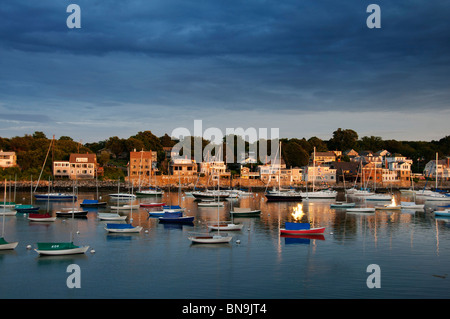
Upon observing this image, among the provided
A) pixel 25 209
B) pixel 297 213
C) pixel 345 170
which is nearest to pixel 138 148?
pixel 345 170

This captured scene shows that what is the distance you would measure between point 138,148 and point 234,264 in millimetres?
118699

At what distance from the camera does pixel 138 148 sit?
146625mm

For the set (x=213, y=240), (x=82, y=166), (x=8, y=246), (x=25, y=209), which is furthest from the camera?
(x=82, y=166)

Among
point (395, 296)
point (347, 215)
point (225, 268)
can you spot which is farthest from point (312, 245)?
point (347, 215)

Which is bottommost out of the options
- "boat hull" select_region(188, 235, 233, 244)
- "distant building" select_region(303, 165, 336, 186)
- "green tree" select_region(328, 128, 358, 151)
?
"boat hull" select_region(188, 235, 233, 244)

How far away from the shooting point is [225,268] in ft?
102

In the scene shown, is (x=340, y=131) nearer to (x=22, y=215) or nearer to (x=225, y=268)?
(x=22, y=215)

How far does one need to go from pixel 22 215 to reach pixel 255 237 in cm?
3429

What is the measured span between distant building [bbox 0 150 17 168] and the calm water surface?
261 feet

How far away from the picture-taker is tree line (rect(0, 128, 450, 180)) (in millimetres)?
121312

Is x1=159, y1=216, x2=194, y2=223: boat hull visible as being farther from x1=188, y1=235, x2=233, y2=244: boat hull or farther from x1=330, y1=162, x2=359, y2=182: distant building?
x1=330, y1=162, x2=359, y2=182: distant building

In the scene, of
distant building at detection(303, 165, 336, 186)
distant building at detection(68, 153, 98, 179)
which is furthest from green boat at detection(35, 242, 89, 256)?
distant building at detection(303, 165, 336, 186)

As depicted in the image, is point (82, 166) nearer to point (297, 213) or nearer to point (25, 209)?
point (25, 209)

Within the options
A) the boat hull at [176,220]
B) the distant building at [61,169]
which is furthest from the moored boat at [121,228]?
the distant building at [61,169]
